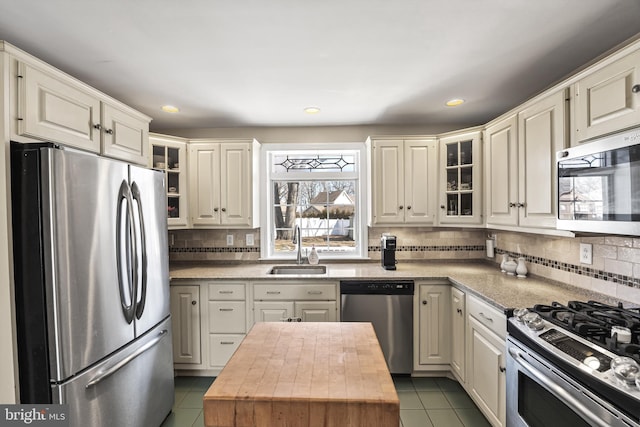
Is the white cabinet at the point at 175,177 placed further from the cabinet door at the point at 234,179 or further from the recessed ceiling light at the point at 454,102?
the recessed ceiling light at the point at 454,102

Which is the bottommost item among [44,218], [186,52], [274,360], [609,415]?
[609,415]

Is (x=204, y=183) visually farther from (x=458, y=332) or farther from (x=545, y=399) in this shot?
(x=545, y=399)

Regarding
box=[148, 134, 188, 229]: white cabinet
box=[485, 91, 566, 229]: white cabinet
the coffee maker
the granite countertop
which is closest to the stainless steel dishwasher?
the granite countertop

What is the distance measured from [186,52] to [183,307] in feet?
6.58

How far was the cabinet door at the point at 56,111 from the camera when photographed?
52.7 inches

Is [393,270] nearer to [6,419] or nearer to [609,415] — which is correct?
[609,415]

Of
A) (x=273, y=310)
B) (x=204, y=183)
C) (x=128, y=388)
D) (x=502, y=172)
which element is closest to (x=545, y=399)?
(x=502, y=172)

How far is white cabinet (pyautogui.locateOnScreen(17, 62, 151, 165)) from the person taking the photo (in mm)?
1350

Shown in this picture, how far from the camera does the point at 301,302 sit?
103 inches

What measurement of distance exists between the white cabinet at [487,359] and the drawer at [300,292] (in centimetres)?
109

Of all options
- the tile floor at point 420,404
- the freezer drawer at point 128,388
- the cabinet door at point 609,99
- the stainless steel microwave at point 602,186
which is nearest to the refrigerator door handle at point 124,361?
the freezer drawer at point 128,388

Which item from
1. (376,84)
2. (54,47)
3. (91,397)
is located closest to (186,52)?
(54,47)

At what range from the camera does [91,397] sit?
4.79 feet

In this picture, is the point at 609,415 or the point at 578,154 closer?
the point at 609,415
